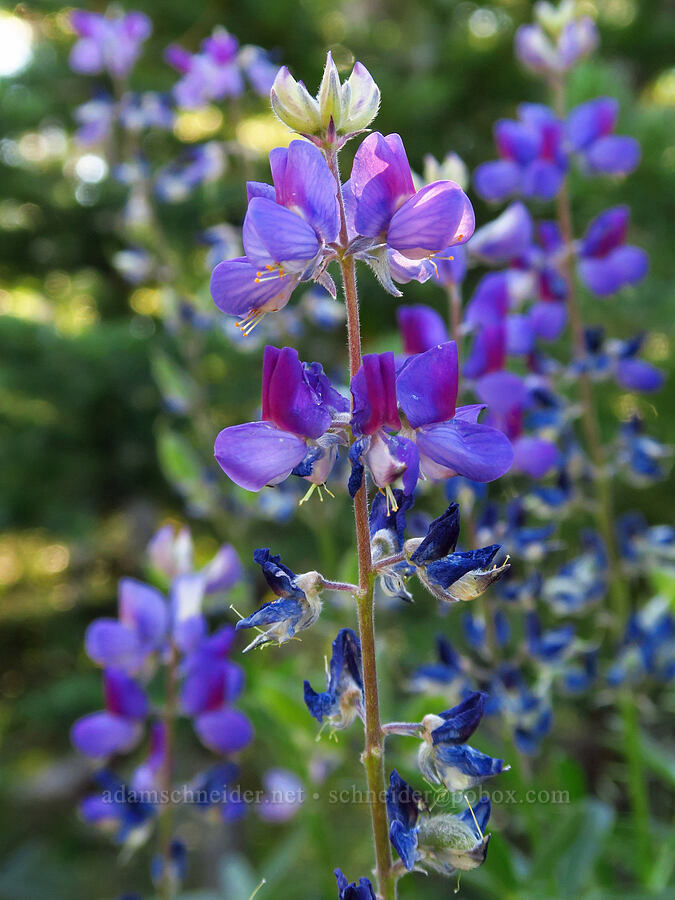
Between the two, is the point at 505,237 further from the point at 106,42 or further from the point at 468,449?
the point at 106,42

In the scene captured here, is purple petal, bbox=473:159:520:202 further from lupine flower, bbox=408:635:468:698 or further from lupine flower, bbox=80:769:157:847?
lupine flower, bbox=80:769:157:847

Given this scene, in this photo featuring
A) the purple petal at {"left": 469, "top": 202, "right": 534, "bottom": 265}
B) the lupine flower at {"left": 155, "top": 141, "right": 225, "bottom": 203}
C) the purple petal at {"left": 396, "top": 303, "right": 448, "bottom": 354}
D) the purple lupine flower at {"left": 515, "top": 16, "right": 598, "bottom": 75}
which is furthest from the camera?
the lupine flower at {"left": 155, "top": 141, "right": 225, "bottom": 203}

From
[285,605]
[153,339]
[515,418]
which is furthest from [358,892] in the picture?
[153,339]

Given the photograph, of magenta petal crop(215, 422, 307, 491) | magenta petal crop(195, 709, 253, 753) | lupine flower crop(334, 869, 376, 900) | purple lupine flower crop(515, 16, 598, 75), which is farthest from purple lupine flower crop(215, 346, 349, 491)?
purple lupine flower crop(515, 16, 598, 75)

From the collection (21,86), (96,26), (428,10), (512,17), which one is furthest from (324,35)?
(96,26)

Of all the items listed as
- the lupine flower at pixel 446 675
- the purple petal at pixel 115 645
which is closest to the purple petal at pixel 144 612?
the purple petal at pixel 115 645

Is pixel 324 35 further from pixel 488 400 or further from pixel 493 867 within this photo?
pixel 493 867
